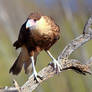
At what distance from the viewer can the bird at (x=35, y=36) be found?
11.2ft

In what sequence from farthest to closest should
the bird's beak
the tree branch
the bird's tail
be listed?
the bird's tail < the bird's beak < the tree branch

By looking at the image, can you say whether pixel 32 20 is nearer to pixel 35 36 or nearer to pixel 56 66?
pixel 35 36

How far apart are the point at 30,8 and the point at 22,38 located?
408 cm

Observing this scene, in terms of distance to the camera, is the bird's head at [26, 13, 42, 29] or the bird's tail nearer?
the bird's head at [26, 13, 42, 29]

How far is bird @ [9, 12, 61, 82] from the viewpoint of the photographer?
11.2 ft

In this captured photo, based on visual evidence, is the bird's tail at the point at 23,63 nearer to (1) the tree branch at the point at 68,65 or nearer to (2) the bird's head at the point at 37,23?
(2) the bird's head at the point at 37,23

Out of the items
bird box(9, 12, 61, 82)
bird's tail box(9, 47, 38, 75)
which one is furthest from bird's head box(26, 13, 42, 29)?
bird's tail box(9, 47, 38, 75)

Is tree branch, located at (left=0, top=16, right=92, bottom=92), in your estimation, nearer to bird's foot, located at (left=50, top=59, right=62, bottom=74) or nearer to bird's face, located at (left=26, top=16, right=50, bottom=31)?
bird's foot, located at (left=50, top=59, right=62, bottom=74)

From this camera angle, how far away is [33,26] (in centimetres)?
341

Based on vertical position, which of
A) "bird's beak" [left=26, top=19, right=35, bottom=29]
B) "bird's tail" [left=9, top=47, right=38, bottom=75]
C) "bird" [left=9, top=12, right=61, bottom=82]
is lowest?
"bird's tail" [left=9, top=47, right=38, bottom=75]

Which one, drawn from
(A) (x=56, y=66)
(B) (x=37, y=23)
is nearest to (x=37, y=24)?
(B) (x=37, y=23)

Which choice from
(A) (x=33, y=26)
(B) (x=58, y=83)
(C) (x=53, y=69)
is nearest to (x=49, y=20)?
(A) (x=33, y=26)

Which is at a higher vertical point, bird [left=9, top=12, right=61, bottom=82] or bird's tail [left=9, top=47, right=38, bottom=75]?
bird [left=9, top=12, right=61, bottom=82]

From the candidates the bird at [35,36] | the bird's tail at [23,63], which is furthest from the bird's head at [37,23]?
the bird's tail at [23,63]
